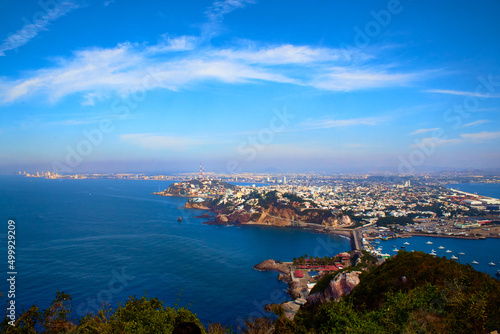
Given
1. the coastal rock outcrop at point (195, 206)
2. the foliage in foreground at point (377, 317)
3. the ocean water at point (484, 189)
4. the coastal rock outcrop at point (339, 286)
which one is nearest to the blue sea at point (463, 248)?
the coastal rock outcrop at point (339, 286)

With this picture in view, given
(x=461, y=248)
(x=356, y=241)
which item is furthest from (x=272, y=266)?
(x=461, y=248)

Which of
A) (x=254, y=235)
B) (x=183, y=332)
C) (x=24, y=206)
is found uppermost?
(x=183, y=332)

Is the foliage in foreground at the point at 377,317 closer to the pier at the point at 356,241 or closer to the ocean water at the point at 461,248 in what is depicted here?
the ocean water at the point at 461,248

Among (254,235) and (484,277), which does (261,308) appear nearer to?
(484,277)

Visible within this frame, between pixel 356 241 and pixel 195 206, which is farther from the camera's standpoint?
pixel 195 206

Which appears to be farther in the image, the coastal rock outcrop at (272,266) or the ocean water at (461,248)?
the ocean water at (461,248)

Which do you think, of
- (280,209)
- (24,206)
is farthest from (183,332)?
(24,206)

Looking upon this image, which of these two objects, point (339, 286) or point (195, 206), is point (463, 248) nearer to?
point (339, 286)
